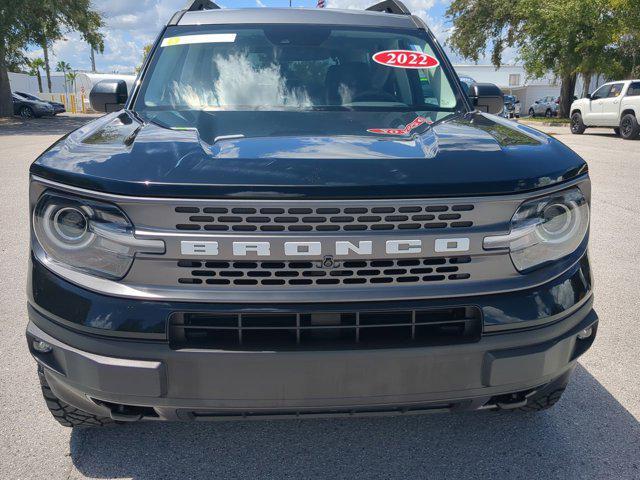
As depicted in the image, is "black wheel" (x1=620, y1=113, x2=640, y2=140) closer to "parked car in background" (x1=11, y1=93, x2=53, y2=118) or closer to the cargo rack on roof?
the cargo rack on roof

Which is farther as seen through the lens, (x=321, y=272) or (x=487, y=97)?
(x=487, y=97)

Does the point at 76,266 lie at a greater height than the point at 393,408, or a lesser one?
greater

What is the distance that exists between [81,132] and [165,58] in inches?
39.0

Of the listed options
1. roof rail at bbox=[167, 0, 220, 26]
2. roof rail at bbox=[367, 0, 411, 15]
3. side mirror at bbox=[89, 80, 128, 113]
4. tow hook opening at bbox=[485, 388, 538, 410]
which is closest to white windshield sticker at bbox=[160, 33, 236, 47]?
roof rail at bbox=[167, 0, 220, 26]

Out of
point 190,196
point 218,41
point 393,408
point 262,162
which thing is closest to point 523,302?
point 393,408

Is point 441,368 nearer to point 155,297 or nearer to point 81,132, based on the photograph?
point 155,297

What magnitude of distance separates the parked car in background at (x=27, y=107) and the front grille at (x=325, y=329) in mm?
34925

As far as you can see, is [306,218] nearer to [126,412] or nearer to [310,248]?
[310,248]

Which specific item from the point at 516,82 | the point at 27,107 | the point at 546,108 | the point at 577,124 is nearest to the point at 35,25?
the point at 27,107

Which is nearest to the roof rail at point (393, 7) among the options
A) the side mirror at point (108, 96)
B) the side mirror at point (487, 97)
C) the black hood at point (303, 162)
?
the side mirror at point (487, 97)

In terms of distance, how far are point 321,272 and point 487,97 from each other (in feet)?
7.46

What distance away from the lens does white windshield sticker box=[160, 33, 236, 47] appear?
3.29m

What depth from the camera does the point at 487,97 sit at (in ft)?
11.9

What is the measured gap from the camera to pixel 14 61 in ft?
98.9
